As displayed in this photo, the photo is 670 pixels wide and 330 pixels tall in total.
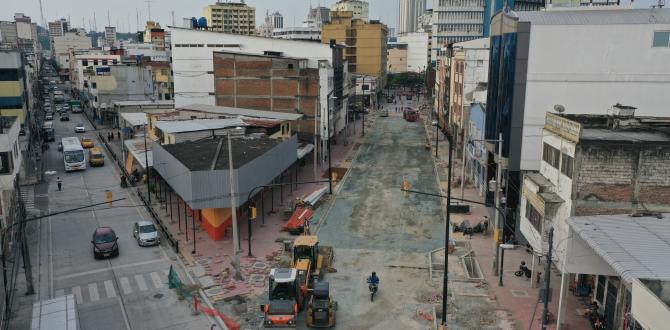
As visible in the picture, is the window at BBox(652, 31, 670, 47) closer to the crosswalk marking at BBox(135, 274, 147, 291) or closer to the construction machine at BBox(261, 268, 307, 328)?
the construction machine at BBox(261, 268, 307, 328)

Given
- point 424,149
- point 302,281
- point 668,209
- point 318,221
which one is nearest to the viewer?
point 668,209

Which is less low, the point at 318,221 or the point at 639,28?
the point at 639,28

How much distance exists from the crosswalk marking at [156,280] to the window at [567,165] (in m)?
22.2

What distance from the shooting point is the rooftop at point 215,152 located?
3756 cm

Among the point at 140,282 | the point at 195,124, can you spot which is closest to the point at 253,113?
the point at 195,124

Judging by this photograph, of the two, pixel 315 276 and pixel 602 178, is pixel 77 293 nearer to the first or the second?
pixel 315 276

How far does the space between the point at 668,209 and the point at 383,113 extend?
95.5 m

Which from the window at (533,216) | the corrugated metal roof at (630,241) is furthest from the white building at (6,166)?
the corrugated metal roof at (630,241)

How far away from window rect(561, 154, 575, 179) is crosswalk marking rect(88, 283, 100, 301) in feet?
81.2

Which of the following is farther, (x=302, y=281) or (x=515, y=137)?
(x=515, y=137)

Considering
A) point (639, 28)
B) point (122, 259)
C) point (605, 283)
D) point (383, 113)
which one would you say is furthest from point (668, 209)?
point (383, 113)

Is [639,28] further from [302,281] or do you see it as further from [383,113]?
[383,113]

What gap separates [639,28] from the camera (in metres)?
35.3

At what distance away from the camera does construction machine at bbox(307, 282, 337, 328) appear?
83.9ft
